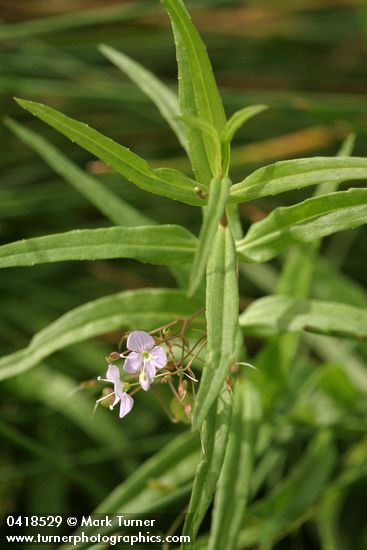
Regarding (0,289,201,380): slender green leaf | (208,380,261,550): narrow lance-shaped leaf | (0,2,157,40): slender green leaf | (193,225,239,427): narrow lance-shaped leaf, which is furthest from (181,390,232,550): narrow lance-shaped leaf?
(0,2,157,40): slender green leaf

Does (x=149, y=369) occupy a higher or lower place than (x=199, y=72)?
lower

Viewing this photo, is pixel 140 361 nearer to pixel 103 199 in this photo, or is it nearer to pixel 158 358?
pixel 158 358

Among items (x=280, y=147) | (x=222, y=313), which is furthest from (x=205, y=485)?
(x=280, y=147)

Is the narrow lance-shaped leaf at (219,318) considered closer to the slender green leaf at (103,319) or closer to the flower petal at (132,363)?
the flower petal at (132,363)

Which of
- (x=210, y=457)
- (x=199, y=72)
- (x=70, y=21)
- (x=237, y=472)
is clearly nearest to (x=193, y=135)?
(x=199, y=72)

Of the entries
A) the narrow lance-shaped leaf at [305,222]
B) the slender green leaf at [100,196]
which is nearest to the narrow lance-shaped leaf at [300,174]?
the narrow lance-shaped leaf at [305,222]

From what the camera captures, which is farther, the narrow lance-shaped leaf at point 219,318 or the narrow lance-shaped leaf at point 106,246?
the narrow lance-shaped leaf at point 106,246
